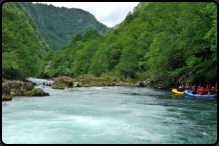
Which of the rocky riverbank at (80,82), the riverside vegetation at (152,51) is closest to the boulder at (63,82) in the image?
the rocky riverbank at (80,82)

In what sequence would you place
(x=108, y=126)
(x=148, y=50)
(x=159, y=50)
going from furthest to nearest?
1. (x=148, y=50)
2. (x=159, y=50)
3. (x=108, y=126)

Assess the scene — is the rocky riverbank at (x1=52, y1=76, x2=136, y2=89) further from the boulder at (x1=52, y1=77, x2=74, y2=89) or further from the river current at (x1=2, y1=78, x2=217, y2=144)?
the river current at (x1=2, y1=78, x2=217, y2=144)

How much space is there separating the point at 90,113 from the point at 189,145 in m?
7.17

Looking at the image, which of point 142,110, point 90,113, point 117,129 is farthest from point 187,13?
point 117,129

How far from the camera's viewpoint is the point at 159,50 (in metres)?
29.5

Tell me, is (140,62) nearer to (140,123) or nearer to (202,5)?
(202,5)

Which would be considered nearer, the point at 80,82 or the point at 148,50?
the point at 80,82

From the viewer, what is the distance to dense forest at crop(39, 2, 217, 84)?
22.9 metres

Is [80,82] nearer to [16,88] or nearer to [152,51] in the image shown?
[152,51]

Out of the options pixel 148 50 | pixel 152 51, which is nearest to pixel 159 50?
pixel 152 51

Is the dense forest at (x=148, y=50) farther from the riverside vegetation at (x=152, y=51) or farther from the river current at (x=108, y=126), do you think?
the river current at (x=108, y=126)

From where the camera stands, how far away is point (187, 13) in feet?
79.6

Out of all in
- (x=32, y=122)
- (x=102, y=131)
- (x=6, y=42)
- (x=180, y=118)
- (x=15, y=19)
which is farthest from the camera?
(x=15, y=19)

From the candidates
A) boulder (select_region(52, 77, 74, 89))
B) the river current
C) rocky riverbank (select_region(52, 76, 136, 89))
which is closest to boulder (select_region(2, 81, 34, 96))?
Result: the river current
